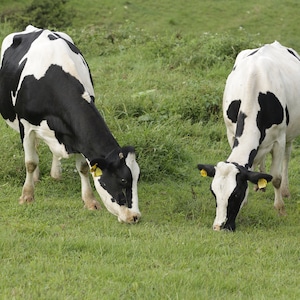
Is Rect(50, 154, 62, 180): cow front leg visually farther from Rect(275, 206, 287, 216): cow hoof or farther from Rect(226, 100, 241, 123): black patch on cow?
Rect(275, 206, 287, 216): cow hoof

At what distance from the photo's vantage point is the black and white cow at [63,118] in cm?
696

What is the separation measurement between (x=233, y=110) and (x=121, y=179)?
1.93 metres

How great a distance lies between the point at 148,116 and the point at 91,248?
4.96 metres

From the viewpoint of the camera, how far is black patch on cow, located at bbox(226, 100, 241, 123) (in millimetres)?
8109

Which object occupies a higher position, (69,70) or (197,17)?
(69,70)

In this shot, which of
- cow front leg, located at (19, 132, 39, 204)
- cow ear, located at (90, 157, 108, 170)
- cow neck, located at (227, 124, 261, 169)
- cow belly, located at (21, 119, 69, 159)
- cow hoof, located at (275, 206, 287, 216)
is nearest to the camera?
cow ear, located at (90, 157, 108, 170)

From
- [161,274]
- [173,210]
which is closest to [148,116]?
A: [173,210]

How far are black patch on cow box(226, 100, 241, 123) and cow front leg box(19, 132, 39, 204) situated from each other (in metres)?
2.27

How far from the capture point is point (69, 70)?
773 cm

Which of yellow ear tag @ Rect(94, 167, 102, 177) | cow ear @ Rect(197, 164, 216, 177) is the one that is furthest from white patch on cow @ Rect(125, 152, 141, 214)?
cow ear @ Rect(197, 164, 216, 177)

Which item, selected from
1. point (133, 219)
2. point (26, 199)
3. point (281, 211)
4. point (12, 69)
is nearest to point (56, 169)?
point (26, 199)

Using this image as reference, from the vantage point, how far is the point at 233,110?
820 cm

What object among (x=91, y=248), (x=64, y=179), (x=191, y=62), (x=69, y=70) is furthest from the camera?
(x=191, y=62)

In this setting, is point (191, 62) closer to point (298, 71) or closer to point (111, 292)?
point (298, 71)
